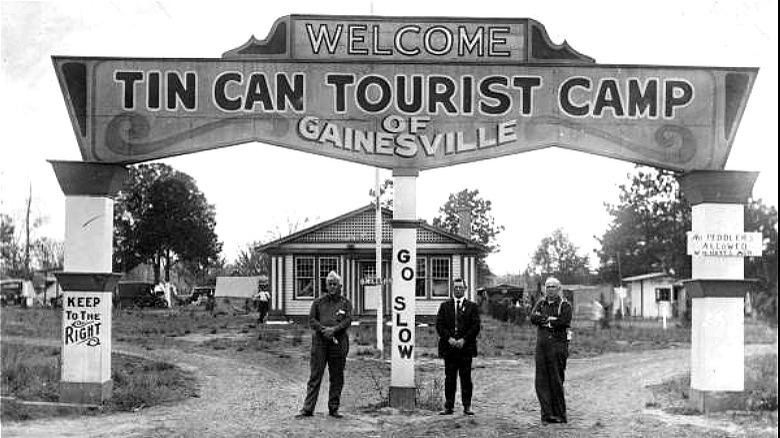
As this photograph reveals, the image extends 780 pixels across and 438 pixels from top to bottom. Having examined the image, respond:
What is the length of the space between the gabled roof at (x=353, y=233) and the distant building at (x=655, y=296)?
1789 cm

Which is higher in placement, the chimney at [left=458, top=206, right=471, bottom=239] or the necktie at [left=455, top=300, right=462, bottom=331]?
the chimney at [left=458, top=206, right=471, bottom=239]

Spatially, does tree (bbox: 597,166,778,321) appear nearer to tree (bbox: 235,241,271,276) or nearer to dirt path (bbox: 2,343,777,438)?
tree (bbox: 235,241,271,276)

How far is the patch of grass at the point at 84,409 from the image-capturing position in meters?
11.0

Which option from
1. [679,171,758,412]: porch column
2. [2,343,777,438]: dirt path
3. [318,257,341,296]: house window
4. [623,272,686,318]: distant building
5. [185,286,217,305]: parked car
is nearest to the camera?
Answer: [2,343,777,438]: dirt path

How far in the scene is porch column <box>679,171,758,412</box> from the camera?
37.4 ft

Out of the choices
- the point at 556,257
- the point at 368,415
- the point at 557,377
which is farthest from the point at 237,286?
the point at 556,257

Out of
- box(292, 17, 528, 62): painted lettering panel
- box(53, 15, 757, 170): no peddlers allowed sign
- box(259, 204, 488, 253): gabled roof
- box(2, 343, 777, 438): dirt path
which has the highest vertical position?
box(292, 17, 528, 62): painted lettering panel

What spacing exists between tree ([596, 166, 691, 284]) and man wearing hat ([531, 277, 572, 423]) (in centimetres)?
3741

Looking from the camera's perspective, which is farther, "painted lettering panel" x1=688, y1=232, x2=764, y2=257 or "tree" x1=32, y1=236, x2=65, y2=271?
"tree" x1=32, y1=236, x2=65, y2=271

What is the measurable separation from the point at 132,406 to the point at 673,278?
40.4 m

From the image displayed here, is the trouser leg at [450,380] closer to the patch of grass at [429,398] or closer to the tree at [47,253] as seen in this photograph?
the patch of grass at [429,398]

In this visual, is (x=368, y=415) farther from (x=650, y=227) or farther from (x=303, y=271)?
(x=650, y=227)

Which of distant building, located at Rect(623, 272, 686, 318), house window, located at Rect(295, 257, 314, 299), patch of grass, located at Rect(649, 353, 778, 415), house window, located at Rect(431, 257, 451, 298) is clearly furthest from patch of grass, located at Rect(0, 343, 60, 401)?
distant building, located at Rect(623, 272, 686, 318)

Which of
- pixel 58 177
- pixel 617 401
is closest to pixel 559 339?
pixel 617 401
